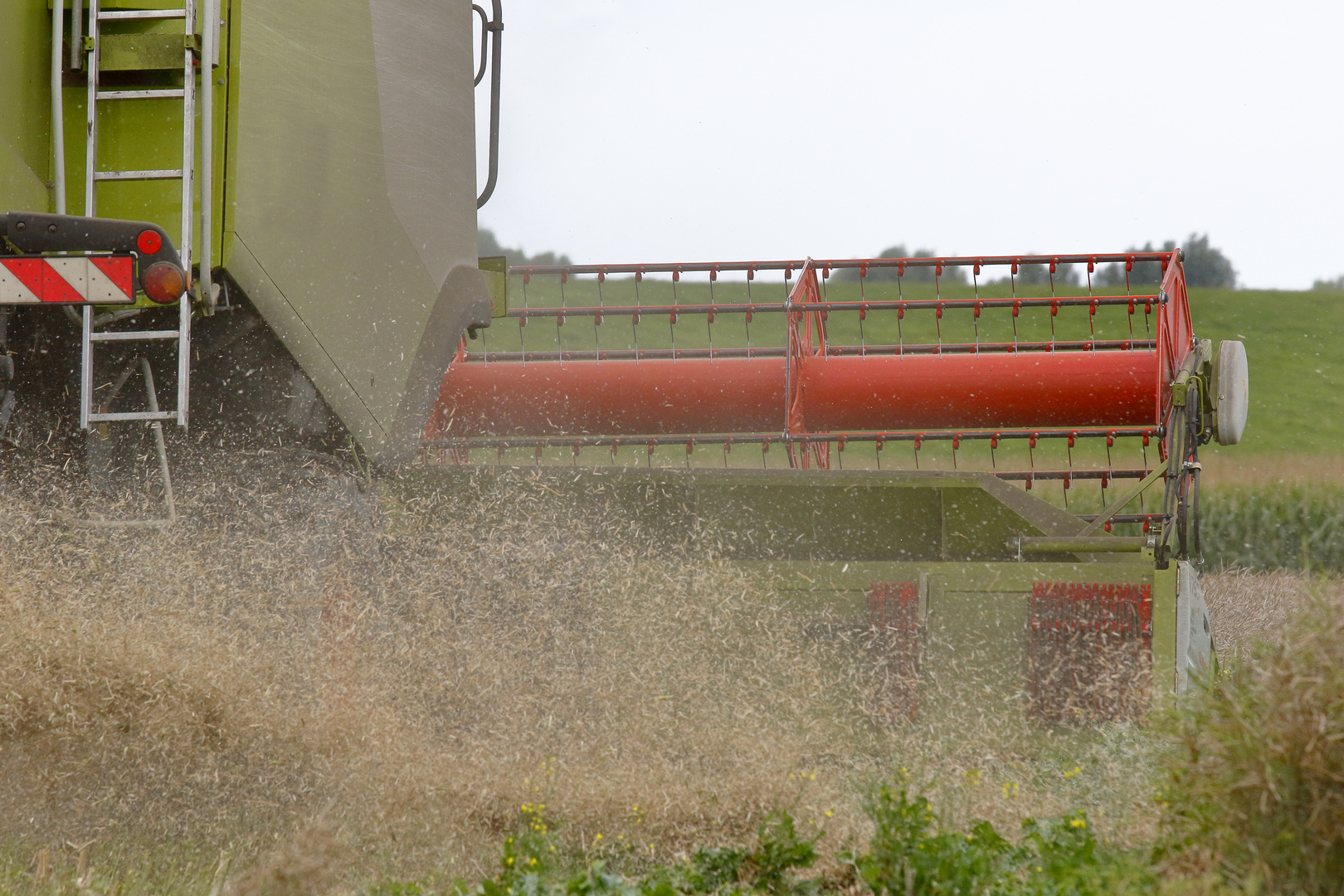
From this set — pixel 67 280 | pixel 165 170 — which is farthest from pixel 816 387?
pixel 67 280

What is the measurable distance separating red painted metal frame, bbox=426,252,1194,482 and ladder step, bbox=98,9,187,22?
230cm

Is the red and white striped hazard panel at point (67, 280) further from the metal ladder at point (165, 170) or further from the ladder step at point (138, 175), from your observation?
the ladder step at point (138, 175)

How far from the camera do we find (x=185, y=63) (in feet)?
10.2

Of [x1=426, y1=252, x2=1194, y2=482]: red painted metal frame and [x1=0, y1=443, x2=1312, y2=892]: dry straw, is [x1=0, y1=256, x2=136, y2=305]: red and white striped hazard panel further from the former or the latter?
[x1=426, y1=252, x2=1194, y2=482]: red painted metal frame

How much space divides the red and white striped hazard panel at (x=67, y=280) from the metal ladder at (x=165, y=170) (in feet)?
0.87

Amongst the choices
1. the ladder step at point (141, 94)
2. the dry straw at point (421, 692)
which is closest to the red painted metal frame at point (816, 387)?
the dry straw at point (421, 692)

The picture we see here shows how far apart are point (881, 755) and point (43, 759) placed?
2.51 meters

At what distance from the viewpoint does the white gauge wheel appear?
14.9ft

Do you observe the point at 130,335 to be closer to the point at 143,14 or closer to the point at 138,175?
the point at 138,175

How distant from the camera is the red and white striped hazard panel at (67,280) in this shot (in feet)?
9.13

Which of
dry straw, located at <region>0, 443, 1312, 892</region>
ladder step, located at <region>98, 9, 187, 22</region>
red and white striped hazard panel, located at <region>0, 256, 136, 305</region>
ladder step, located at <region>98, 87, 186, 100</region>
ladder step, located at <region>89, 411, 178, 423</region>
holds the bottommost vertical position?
dry straw, located at <region>0, 443, 1312, 892</region>

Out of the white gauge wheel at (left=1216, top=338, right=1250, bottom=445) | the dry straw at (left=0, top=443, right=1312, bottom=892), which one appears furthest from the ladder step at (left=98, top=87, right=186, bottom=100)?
the white gauge wheel at (left=1216, top=338, right=1250, bottom=445)

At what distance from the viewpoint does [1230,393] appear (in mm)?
4570

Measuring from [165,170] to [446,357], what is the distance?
1.31m
